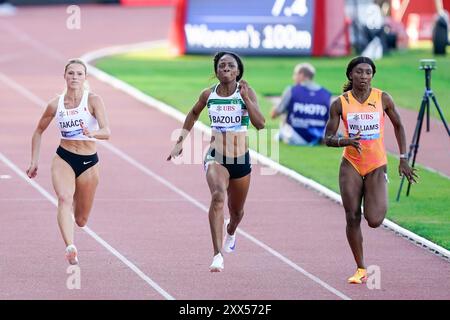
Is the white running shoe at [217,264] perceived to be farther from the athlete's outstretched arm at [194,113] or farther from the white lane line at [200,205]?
the athlete's outstretched arm at [194,113]

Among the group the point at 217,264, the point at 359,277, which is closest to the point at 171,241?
the point at 217,264

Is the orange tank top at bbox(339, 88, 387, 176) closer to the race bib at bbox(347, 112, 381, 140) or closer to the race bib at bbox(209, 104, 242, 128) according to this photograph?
the race bib at bbox(347, 112, 381, 140)

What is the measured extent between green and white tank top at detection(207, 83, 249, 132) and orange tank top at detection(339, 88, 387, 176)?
0.98m

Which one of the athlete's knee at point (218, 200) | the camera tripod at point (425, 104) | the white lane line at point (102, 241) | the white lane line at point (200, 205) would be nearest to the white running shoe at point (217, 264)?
the athlete's knee at point (218, 200)

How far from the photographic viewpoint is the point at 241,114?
13664mm

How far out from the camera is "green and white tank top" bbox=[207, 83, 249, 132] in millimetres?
13617

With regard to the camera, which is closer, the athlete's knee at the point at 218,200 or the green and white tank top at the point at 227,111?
the athlete's knee at the point at 218,200

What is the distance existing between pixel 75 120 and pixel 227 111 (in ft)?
4.78

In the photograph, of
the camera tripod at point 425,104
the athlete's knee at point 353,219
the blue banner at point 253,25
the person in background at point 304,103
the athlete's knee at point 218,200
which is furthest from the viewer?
the blue banner at point 253,25

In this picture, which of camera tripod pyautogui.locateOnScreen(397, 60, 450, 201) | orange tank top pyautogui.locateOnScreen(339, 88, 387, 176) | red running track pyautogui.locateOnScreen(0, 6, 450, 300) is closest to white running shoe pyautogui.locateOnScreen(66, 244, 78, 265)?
Answer: red running track pyautogui.locateOnScreen(0, 6, 450, 300)

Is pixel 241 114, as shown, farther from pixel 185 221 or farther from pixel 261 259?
pixel 185 221

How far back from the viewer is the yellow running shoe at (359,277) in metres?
13.3

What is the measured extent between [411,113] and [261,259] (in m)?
14.2

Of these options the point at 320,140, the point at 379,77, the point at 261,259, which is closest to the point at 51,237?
the point at 261,259
